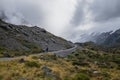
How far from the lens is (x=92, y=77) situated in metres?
41.4

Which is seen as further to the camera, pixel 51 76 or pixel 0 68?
pixel 0 68

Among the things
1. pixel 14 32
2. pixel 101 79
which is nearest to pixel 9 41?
pixel 14 32

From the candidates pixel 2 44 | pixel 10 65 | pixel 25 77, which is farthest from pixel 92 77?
pixel 2 44

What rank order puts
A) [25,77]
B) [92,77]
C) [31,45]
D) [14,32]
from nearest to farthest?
[25,77] < [92,77] < [31,45] < [14,32]

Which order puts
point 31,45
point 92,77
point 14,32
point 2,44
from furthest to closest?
point 14,32 < point 31,45 < point 2,44 < point 92,77

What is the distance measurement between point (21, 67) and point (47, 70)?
4776 mm

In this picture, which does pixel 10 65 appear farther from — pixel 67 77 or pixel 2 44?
pixel 2 44

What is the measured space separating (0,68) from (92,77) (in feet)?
50.3

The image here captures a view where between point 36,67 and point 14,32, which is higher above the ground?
point 14,32

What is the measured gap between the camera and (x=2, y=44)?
11956 cm

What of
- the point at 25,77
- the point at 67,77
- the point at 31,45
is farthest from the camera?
the point at 31,45

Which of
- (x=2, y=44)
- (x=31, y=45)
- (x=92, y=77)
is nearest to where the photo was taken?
(x=92, y=77)

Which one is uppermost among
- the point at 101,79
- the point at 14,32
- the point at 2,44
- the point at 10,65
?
the point at 14,32

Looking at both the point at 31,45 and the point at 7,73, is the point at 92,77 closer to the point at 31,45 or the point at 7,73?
the point at 7,73
